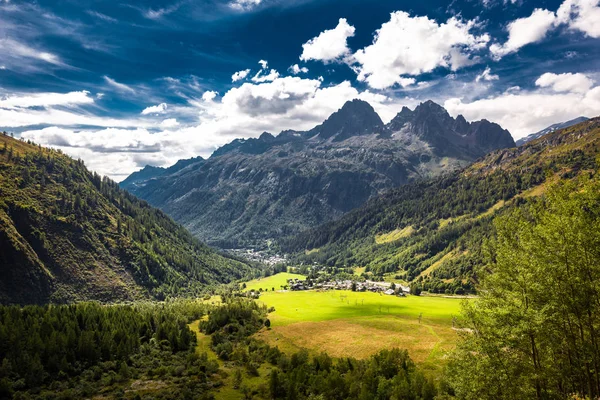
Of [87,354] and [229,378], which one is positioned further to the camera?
[87,354]

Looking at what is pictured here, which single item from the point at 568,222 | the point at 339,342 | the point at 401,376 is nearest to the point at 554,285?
the point at 568,222

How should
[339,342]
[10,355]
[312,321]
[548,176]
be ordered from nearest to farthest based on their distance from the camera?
[548,176], [10,355], [339,342], [312,321]

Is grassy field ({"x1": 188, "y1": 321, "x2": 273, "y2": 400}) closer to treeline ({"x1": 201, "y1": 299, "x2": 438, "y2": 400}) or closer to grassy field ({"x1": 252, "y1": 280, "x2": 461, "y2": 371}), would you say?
treeline ({"x1": 201, "y1": 299, "x2": 438, "y2": 400})

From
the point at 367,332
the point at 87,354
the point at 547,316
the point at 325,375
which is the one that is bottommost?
the point at 367,332

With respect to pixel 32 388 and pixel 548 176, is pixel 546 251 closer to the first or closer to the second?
pixel 548 176

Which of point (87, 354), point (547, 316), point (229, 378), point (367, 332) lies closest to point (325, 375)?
point (229, 378)

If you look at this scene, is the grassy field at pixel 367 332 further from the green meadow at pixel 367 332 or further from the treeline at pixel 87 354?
the treeline at pixel 87 354

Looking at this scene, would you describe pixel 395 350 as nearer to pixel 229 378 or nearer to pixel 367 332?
pixel 367 332

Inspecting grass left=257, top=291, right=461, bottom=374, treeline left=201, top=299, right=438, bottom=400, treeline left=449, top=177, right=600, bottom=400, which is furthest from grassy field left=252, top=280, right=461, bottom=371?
treeline left=449, top=177, right=600, bottom=400
